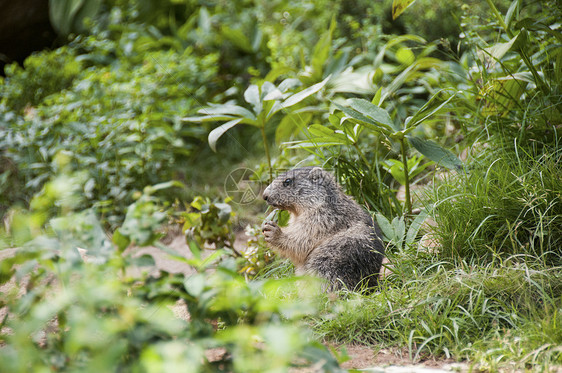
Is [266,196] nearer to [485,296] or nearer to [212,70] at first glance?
[485,296]

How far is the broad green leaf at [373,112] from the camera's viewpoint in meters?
3.66

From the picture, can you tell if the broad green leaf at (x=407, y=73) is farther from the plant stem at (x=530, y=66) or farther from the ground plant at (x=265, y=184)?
the plant stem at (x=530, y=66)

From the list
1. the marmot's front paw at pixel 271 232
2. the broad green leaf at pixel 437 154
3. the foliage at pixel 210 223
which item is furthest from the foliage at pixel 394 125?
the foliage at pixel 210 223

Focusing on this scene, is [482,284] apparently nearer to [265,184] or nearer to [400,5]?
[400,5]

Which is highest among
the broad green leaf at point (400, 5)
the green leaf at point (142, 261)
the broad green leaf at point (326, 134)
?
the broad green leaf at point (400, 5)

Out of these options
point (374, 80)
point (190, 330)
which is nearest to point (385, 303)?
point (190, 330)

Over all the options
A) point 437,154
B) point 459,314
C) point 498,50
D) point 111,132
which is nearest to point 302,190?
point 437,154

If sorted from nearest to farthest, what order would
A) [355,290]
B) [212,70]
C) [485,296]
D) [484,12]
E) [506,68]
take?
[485,296], [355,290], [506,68], [484,12], [212,70]

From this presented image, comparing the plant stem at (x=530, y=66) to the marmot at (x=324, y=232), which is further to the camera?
the plant stem at (x=530, y=66)

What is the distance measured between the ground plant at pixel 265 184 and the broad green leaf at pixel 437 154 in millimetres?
15

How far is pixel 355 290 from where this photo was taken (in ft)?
11.6

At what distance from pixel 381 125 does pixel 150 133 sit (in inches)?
128

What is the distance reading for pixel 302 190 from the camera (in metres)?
4.05

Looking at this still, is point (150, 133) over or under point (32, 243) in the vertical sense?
under
